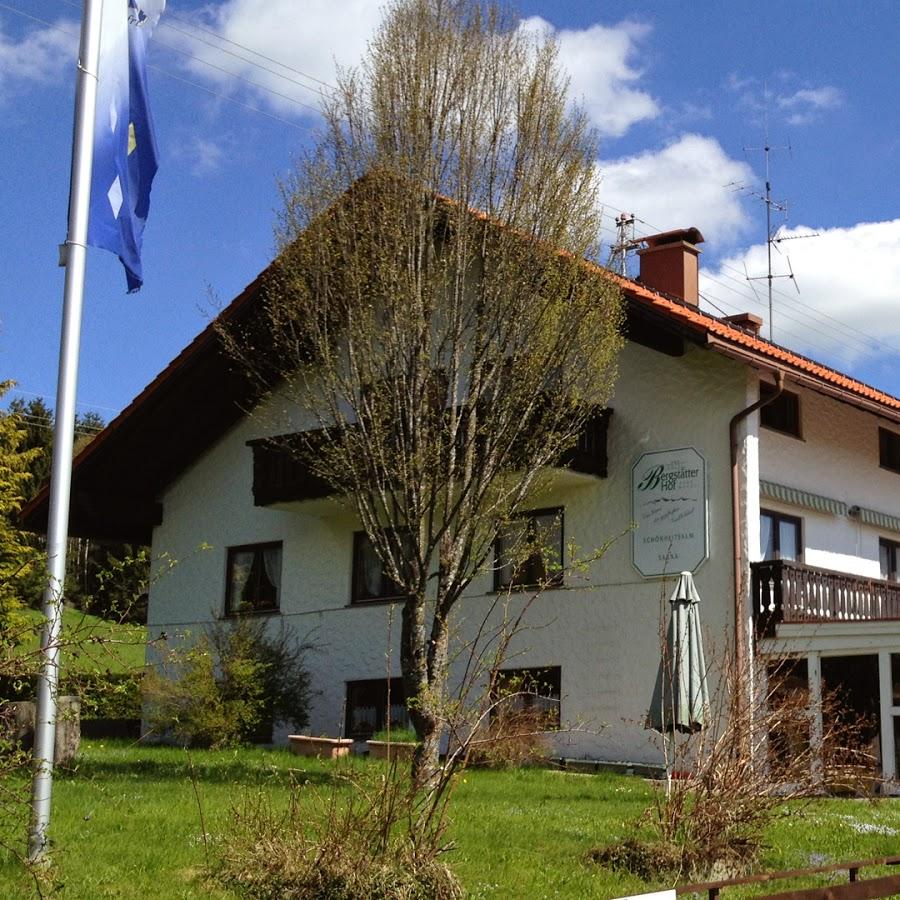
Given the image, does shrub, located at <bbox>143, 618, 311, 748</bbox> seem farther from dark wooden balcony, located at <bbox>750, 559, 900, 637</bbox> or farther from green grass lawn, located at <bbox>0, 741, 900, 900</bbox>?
dark wooden balcony, located at <bbox>750, 559, 900, 637</bbox>

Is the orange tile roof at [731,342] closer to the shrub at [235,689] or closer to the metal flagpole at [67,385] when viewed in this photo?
the shrub at [235,689]

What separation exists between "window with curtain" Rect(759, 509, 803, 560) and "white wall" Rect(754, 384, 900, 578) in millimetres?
115

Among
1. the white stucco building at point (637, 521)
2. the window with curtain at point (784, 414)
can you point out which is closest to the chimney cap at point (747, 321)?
the white stucco building at point (637, 521)

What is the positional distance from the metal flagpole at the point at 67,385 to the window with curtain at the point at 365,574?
13643 millimetres

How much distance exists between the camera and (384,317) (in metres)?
15.7

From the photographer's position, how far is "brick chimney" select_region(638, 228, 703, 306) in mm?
23594

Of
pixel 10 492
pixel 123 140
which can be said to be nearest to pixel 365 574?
pixel 10 492

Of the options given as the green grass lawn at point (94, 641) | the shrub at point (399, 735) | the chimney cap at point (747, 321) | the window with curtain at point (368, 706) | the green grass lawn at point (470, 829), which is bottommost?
the green grass lawn at point (470, 829)

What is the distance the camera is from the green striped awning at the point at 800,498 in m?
19.4

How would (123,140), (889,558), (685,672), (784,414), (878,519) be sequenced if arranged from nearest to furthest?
(123,140)
(685,672)
(784,414)
(878,519)
(889,558)

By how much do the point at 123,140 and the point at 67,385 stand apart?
1.97m

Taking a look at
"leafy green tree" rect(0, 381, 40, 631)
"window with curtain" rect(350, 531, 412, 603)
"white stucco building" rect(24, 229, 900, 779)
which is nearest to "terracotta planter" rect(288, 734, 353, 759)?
"white stucco building" rect(24, 229, 900, 779)

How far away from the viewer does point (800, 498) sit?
65.9ft

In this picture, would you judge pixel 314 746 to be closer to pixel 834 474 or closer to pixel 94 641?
pixel 834 474
